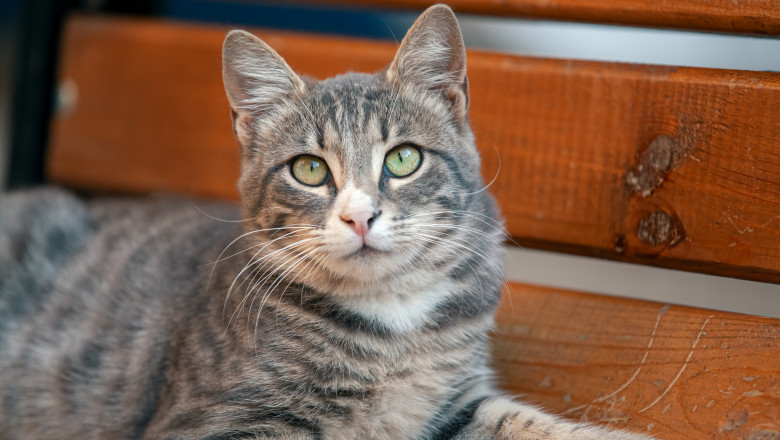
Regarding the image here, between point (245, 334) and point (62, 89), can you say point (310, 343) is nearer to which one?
point (245, 334)

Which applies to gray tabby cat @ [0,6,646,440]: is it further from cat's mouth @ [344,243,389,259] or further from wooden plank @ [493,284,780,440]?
wooden plank @ [493,284,780,440]

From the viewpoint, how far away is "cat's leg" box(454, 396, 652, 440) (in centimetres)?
188

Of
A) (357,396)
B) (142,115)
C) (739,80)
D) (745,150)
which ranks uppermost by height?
(739,80)

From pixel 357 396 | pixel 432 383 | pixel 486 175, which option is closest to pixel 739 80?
pixel 486 175

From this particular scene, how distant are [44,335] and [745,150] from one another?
2366 mm

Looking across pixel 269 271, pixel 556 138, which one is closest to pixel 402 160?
pixel 269 271

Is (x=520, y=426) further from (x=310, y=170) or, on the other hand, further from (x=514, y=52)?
(x=514, y=52)

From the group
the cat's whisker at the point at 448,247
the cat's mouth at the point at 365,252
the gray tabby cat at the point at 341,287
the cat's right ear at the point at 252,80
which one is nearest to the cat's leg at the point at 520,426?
the gray tabby cat at the point at 341,287

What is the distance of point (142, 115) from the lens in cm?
323

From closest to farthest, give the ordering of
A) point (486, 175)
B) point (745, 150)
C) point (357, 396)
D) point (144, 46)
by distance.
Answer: point (357, 396), point (745, 150), point (486, 175), point (144, 46)

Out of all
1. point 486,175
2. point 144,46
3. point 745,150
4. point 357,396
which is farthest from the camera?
point 144,46

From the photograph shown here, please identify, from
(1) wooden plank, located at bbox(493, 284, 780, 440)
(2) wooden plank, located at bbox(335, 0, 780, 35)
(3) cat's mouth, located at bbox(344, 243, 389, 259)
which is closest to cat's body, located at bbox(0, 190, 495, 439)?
(3) cat's mouth, located at bbox(344, 243, 389, 259)

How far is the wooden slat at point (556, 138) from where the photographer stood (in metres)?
2.08

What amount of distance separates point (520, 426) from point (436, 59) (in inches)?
40.3
